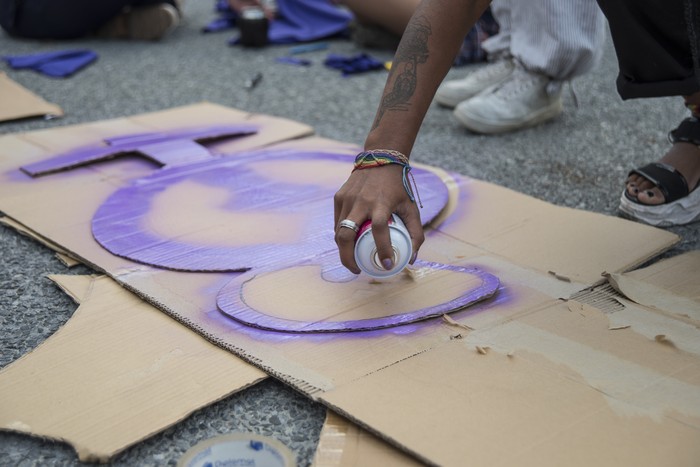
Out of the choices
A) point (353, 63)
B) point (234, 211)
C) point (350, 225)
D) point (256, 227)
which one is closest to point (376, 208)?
point (350, 225)

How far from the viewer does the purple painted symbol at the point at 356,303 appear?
4.09 ft

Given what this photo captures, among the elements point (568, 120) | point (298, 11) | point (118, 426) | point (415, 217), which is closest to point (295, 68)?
point (298, 11)

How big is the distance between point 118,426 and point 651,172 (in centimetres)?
129

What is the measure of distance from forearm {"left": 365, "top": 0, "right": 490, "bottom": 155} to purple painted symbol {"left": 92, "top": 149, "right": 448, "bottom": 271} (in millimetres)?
325

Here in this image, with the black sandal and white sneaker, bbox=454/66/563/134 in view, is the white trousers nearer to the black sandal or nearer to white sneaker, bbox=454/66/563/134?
white sneaker, bbox=454/66/563/134

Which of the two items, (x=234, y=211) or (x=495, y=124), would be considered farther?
(x=495, y=124)

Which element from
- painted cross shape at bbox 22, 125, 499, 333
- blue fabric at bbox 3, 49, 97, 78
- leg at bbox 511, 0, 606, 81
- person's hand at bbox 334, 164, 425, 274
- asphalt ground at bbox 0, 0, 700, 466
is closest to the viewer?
asphalt ground at bbox 0, 0, 700, 466

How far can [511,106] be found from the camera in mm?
2381

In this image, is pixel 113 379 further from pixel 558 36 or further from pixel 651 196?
pixel 558 36

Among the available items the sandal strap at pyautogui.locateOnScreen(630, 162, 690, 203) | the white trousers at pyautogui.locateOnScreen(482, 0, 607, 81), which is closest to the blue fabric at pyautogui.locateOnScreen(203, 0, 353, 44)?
the white trousers at pyautogui.locateOnScreen(482, 0, 607, 81)

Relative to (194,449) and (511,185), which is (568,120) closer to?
(511,185)

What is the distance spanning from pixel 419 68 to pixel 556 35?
112cm

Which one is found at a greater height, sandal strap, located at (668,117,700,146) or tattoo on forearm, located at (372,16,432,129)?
tattoo on forearm, located at (372,16,432,129)

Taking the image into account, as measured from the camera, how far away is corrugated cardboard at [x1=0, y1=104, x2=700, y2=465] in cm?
97
